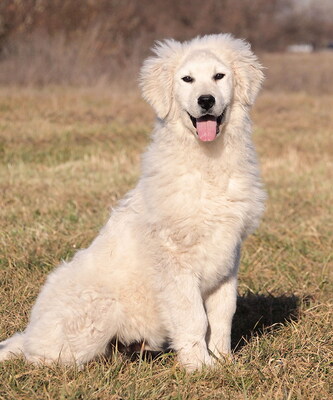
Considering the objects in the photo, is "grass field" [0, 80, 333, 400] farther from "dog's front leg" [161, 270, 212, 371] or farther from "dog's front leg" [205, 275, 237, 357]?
"dog's front leg" [205, 275, 237, 357]

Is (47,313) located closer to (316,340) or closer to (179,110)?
(179,110)

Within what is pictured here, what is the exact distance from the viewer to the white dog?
381 centimetres

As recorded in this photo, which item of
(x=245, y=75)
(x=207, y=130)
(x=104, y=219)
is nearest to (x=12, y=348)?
(x=207, y=130)

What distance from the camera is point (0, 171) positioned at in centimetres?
977

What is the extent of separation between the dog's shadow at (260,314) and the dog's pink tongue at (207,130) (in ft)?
4.55

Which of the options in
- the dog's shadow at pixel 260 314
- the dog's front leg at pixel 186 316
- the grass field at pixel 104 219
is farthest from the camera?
the dog's shadow at pixel 260 314

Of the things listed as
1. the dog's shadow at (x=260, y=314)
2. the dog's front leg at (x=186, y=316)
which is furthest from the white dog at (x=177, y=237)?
the dog's shadow at (x=260, y=314)

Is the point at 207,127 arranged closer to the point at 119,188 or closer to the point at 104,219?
the point at 104,219

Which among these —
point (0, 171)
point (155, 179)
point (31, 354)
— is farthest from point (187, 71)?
point (0, 171)

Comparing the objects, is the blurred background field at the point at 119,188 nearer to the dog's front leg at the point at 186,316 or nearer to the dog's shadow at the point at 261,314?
the dog's shadow at the point at 261,314

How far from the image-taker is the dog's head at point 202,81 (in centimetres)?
393

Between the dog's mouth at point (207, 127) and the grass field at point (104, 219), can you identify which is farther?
the dog's mouth at point (207, 127)

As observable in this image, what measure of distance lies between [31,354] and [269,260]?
10.1ft

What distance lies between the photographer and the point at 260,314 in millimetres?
5219
